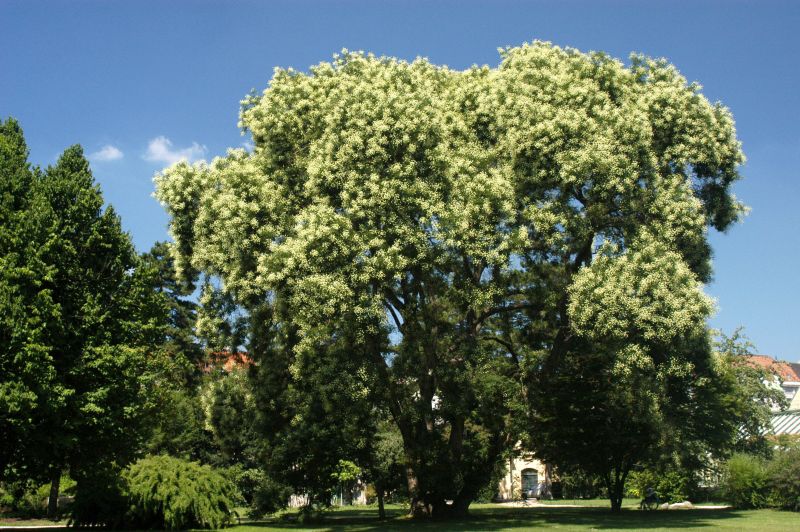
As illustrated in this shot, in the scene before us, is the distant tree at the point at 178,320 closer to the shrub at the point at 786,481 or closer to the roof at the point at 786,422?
the shrub at the point at 786,481

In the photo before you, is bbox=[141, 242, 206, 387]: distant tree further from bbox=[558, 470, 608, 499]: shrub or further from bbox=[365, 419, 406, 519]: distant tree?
bbox=[558, 470, 608, 499]: shrub

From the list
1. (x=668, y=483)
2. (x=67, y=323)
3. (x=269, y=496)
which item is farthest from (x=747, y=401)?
(x=67, y=323)

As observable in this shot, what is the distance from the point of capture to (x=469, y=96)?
1236 inches

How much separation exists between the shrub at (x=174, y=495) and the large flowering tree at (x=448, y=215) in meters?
4.57

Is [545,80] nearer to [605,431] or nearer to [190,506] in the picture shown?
[605,431]

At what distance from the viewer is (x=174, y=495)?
25.0 meters

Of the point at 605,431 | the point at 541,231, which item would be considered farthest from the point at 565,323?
the point at 605,431

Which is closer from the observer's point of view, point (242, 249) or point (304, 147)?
point (242, 249)

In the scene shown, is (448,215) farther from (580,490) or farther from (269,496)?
(580,490)

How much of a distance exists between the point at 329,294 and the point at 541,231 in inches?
364

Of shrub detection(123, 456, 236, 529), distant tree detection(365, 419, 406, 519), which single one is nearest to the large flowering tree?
distant tree detection(365, 419, 406, 519)

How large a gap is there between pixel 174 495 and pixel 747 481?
34.1 meters

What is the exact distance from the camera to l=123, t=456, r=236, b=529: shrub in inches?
976

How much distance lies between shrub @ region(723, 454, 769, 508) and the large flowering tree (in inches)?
692
